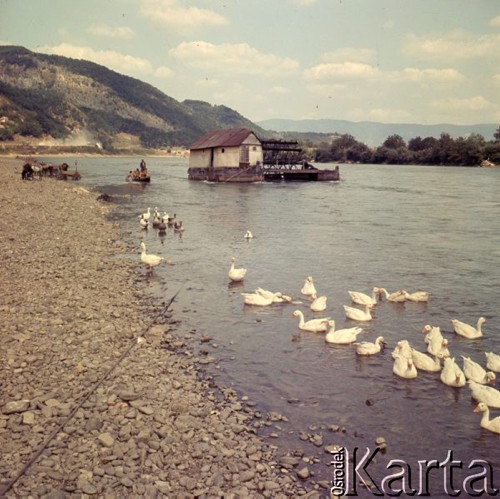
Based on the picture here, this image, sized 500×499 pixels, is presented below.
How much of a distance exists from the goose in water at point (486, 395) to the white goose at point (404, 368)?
1.15m

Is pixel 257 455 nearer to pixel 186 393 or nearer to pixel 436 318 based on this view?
pixel 186 393

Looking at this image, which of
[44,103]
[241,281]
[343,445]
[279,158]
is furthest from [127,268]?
[44,103]

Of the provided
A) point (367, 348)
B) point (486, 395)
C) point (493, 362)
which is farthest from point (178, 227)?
point (486, 395)

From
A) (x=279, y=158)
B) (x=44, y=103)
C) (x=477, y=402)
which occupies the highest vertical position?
(x=44, y=103)

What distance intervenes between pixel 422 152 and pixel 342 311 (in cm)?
12093

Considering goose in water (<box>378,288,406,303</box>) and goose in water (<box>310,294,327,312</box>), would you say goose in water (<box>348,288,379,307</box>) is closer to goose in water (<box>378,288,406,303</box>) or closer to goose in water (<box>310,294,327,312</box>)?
goose in water (<box>378,288,406,303</box>)

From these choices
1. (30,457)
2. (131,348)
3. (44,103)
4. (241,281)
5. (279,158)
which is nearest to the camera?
(30,457)

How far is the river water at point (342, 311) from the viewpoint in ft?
25.8

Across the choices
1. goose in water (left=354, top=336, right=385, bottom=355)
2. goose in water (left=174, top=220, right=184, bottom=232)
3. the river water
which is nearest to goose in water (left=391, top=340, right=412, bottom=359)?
the river water

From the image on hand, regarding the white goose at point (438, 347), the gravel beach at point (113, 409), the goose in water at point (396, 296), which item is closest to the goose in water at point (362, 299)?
the goose in water at point (396, 296)

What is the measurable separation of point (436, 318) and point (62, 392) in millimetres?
10242

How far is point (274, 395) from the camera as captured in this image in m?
8.82

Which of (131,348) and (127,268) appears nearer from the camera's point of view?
(131,348)

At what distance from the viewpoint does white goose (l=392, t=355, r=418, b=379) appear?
9.77m
